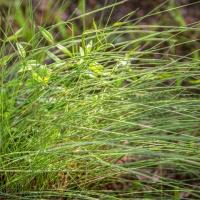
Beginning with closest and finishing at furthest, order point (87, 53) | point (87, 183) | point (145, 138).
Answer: point (145, 138)
point (87, 53)
point (87, 183)

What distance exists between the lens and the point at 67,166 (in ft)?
5.36

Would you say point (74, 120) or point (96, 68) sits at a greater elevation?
point (96, 68)

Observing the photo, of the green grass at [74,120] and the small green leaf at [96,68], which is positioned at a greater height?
the small green leaf at [96,68]

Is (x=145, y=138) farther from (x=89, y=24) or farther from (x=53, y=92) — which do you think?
(x=89, y=24)

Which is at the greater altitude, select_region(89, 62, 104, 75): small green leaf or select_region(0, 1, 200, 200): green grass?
select_region(89, 62, 104, 75): small green leaf

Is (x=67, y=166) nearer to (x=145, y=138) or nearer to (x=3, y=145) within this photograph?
(x=3, y=145)

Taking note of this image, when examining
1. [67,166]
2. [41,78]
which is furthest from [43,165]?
[41,78]

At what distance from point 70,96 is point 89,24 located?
124cm

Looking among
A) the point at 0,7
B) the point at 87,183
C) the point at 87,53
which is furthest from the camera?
the point at 0,7

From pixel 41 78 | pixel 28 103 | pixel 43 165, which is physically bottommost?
pixel 43 165

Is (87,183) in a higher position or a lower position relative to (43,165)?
lower

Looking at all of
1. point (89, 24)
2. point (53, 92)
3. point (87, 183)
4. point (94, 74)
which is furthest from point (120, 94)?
point (89, 24)

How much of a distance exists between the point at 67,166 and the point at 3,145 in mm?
223

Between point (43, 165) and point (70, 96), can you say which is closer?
point (43, 165)
